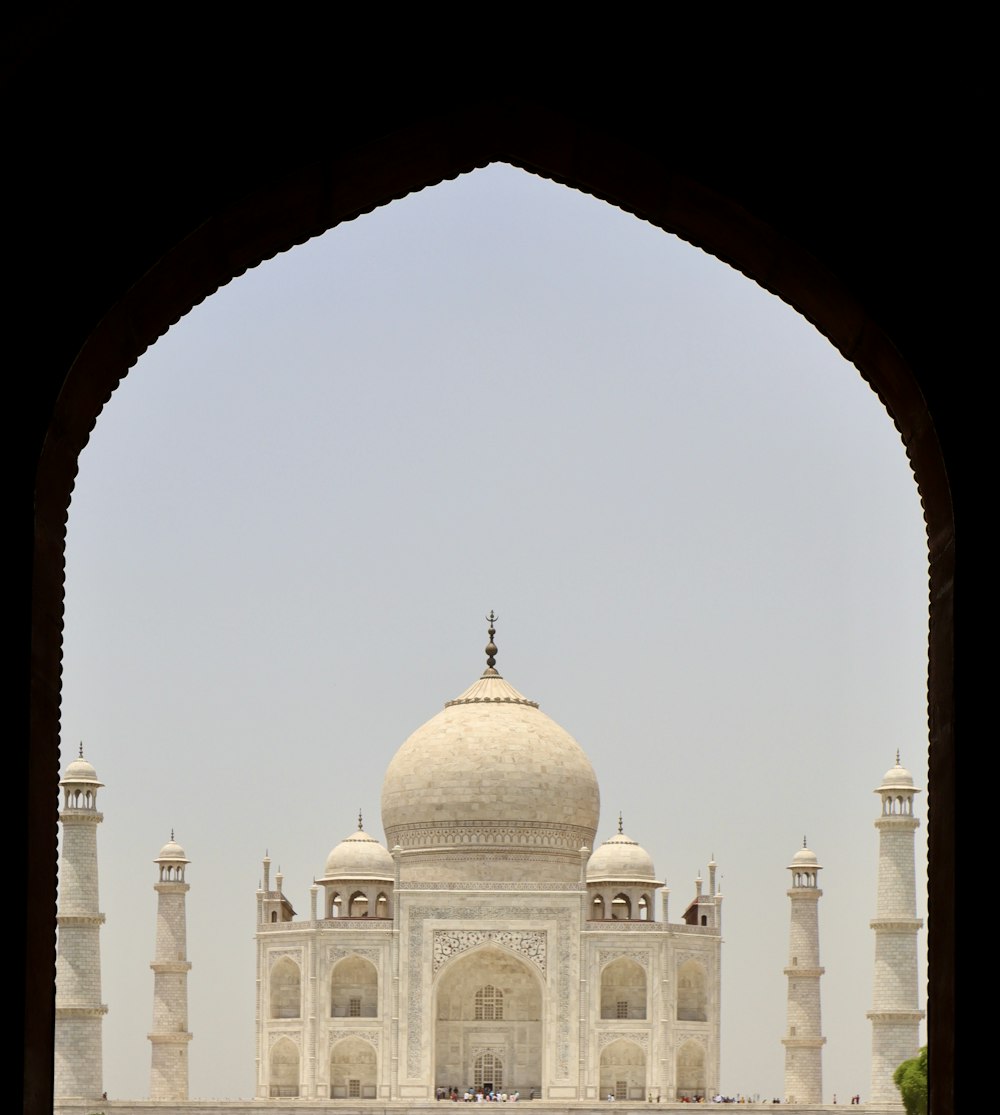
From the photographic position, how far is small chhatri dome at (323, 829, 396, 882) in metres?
34.8

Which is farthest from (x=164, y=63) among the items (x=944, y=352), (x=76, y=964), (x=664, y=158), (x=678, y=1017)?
(x=678, y=1017)

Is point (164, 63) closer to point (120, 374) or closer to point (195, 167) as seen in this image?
point (195, 167)

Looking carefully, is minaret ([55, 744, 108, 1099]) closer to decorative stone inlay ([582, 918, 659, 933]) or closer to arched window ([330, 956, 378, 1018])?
arched window ([330, 956, 378, 1018])

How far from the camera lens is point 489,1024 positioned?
111 feet

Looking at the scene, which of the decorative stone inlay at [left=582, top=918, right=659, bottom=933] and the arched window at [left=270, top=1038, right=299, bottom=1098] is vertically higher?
the decorative stone inlay at [left=582, top=918, right=659, bottom=933]

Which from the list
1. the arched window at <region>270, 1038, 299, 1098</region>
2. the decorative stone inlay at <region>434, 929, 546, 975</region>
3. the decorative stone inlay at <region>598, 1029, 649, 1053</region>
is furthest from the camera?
the arched window at <region>270, 1038, 299, 1098</region>

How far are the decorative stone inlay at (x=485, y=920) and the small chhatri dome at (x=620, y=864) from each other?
191 cm

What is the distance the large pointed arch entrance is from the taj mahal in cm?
3

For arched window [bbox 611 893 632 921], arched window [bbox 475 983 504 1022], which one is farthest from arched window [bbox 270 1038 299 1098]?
arched window [bbox 611 893 632 921]

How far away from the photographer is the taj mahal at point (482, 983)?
32062 millimetres

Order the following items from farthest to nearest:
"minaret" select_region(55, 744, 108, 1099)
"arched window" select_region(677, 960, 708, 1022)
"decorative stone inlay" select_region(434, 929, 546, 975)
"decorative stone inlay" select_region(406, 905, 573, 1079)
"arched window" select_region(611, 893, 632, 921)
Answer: "arched window" select_region(611, 893, 632, 921) → "arched window" select_region(677, 960, 708, 1022) → "decorative stone inlay" select_region(434, 929, 546, 975) → "decorative stone inlay" select_region(406, 905, 573, 1079) → "minaret" select_region(55, 744, 108, 1099)

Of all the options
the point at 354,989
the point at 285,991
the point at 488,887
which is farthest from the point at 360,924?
the point at 488,887

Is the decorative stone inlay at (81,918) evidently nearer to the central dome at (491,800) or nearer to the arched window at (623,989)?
the central dome at (491,800)

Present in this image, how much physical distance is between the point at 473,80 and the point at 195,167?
2.66 ft
